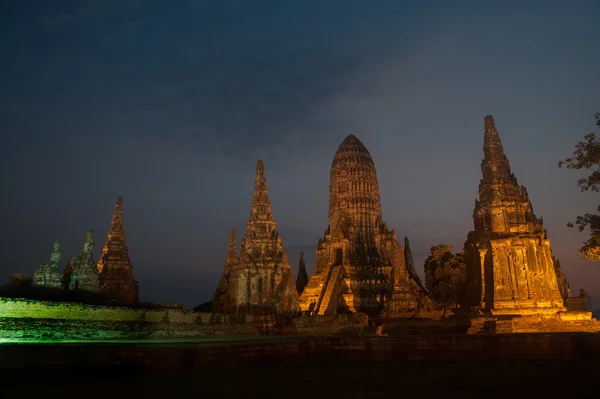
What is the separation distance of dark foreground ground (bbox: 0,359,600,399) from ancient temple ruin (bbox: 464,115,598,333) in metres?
16.0

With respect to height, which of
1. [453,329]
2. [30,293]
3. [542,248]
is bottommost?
[453,329]

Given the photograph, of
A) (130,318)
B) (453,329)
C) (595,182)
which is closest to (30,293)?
(130,318)

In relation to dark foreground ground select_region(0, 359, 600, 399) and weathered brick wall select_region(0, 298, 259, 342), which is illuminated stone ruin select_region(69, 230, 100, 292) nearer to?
weathered brick wall select_region(0, 298, 259, 342)

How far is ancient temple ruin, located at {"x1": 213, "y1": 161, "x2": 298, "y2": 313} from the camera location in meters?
38.6

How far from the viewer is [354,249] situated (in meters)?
45.1

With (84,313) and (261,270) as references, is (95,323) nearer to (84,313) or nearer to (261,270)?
(84,313)

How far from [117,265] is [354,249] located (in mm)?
22011

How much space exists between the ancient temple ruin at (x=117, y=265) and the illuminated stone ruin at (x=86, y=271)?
606 centimetres

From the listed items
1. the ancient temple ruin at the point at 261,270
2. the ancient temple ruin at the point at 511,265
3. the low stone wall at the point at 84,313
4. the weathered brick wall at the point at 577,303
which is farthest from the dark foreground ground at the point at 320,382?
the weathered brick wall at the point at 577,303

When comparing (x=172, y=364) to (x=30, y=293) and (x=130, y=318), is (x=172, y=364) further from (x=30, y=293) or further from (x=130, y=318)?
(x=30, y=293)

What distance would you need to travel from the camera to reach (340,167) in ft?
162

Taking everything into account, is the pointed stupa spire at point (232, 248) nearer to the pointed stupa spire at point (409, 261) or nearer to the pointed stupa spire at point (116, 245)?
the pointed stupa spire at point (116, 245)

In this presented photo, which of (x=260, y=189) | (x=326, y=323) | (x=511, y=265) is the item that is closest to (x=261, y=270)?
(x=260, y=189)

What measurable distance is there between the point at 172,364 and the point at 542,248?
27489mm
